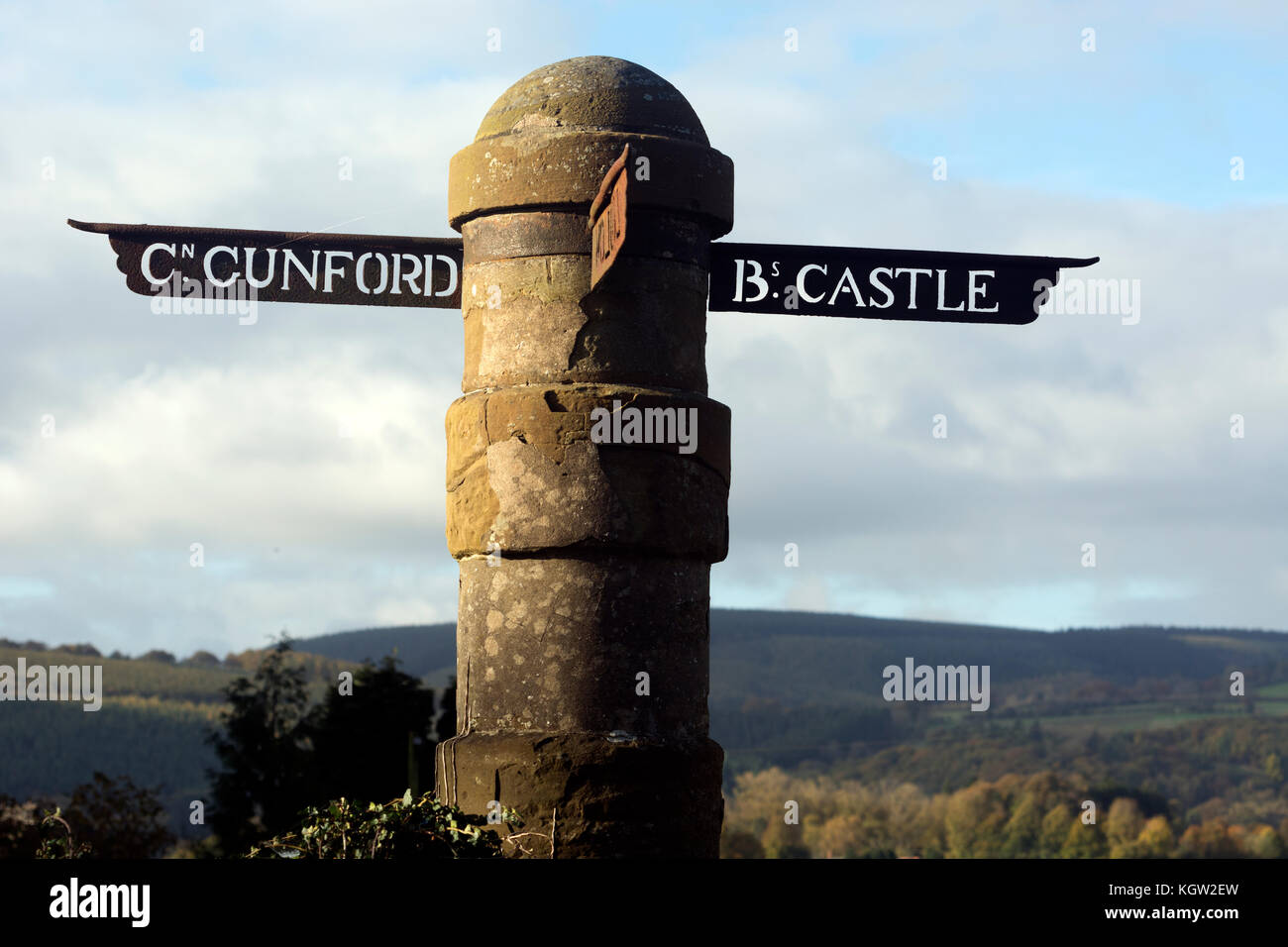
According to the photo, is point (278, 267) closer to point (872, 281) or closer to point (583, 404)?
point (583, 404)

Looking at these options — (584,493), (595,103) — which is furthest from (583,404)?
(595,103)

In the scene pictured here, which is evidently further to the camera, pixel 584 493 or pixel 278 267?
pixel 278 267

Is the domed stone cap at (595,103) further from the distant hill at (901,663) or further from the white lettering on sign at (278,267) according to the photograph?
the distant hill at (901,663)

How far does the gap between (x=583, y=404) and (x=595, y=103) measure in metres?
1.29

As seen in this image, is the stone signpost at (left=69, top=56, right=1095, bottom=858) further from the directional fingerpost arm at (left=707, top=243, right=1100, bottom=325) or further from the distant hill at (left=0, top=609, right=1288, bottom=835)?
the distant hill at (left=0, top=609, right=1288, bottom=835)

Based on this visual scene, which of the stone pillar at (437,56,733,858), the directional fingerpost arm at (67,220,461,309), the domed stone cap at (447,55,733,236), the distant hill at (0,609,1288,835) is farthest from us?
the distant hill at (0,609,1288,835)

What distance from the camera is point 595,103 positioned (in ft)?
23.7

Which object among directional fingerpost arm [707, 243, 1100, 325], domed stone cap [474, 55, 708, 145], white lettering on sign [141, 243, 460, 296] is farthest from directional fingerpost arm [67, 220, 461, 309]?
directional fingerpost arm [707, 243, 1100, 325]

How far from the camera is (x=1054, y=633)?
120812mm

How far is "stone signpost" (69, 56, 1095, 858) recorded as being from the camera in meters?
6.88

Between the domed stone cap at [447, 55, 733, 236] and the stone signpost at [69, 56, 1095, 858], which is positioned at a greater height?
the domed stone cap at [447, 55, 733, 236]

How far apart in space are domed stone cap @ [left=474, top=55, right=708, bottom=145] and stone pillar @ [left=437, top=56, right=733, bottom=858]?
10mm

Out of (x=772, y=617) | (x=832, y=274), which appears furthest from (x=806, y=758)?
(x=832, y=274)

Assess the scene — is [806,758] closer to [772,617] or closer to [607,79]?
[772,617]
